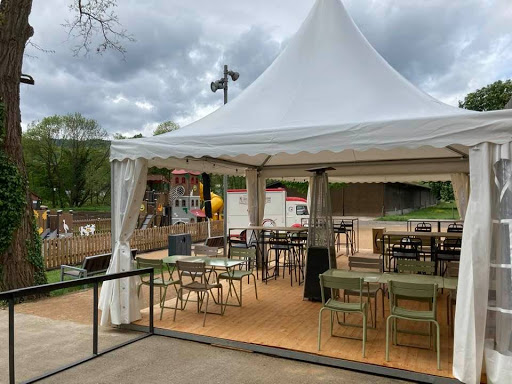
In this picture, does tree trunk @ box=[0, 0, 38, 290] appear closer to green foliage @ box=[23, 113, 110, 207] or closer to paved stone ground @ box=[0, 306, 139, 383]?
paved stone ground @ box=[0, 306, 139, 383]

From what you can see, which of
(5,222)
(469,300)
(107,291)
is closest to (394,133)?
(469,300)

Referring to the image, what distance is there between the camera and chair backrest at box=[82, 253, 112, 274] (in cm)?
765

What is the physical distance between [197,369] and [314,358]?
1.24 meters

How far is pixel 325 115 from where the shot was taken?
503 centimetres

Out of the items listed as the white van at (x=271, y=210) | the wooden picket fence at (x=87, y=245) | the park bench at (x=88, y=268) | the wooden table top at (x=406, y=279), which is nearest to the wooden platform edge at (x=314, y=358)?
the wooden table top at (x=406, y=279)

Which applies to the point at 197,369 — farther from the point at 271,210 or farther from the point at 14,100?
the point at 271,210

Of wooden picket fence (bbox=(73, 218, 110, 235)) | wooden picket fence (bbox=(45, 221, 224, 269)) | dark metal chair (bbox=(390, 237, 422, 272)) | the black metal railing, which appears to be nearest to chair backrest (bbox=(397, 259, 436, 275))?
dark metal chair (bbox=(390, 237, 422, 272))

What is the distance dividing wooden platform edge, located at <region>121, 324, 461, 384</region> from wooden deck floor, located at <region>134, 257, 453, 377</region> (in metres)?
0.06

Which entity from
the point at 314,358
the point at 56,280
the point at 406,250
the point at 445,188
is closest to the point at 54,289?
the point at 314,358

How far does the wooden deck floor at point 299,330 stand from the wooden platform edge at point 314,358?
0.06m

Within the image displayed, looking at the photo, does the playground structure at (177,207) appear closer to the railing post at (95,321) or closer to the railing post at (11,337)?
the railing post at (95,321)

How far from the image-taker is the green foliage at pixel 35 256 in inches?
306

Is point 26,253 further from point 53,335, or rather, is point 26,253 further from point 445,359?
point 445,359

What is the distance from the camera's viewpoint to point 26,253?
7.69 m
